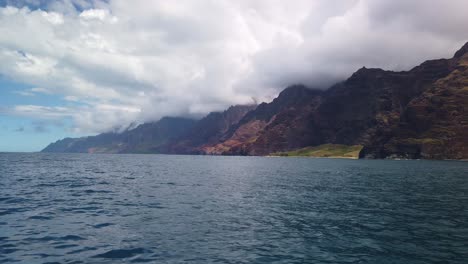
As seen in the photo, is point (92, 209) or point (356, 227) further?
point (92, 209)

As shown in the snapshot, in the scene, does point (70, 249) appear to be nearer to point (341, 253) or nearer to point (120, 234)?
point (120, 234)

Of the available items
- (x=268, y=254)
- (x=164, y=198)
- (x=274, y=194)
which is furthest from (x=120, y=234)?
(x=274, y=194)

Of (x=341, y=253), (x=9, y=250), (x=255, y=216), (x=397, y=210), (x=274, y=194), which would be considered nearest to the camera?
(x=9, y=250)

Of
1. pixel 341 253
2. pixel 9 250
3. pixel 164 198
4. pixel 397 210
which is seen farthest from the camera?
pixel 164 198

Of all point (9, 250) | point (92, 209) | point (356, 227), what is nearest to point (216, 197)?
point (92, 209)

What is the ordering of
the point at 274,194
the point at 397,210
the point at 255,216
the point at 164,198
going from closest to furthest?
the point at 255,216 < the point at 397,210 < the point at 164,198 < the point at 274,194

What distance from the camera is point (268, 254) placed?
25250 millimetres

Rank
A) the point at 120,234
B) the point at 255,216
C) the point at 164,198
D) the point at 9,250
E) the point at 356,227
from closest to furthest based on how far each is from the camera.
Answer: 1. the point at 9,250
2. the point at 120,234
3. the point at 356,227
4. the point at 255,216
5. the point at 164,198

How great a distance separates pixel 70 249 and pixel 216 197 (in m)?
32.4

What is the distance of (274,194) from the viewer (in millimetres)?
60781

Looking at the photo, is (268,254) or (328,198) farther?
(328,198)

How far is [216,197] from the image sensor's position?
5588 centimetres

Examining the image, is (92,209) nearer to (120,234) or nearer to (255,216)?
(120,234)

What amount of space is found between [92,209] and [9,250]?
18038mm
